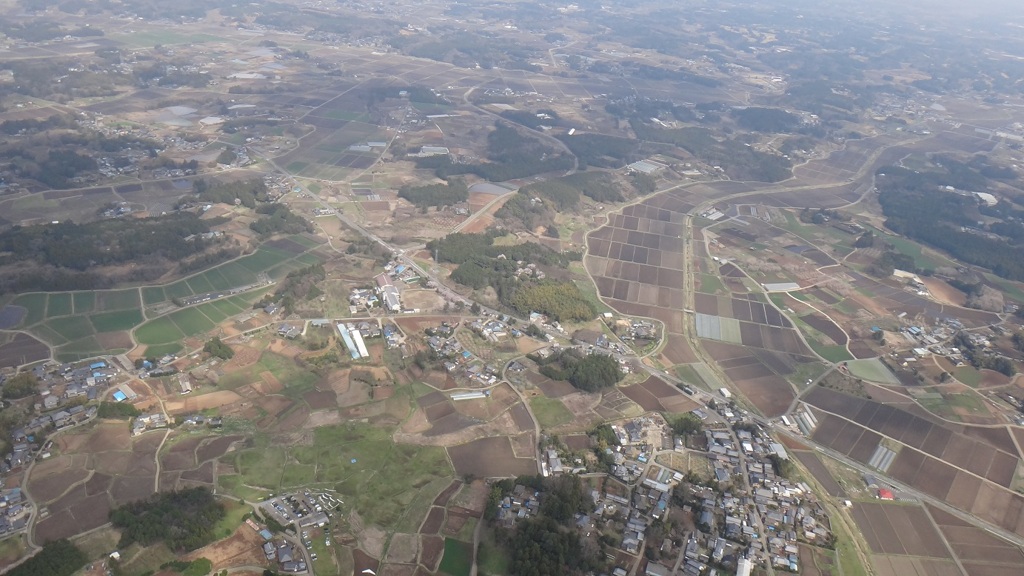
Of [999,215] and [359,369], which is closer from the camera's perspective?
[359,369]

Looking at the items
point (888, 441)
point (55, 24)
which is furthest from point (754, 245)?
point (55, 24)

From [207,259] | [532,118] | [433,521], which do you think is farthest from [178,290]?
[532,118]

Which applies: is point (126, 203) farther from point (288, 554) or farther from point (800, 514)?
point (800, 514)

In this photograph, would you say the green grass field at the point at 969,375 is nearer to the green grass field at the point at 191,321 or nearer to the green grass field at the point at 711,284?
the green grass field at the point at 711,284

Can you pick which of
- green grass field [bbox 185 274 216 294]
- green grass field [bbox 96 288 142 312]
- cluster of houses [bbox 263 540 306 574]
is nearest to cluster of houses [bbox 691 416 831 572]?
cluster of houses [bbox 263 540 306 574]

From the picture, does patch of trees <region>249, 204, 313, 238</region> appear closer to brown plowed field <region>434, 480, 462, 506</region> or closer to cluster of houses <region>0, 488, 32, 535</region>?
cluster of houses <region>0, 488, 32, 535</region>

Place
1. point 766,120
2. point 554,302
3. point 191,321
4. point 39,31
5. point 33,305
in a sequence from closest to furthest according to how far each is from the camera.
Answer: point 33,305, point 191,321, point 554,302, point 766,120, point 39,31

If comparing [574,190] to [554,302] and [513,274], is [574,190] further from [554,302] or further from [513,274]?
[554,302]
